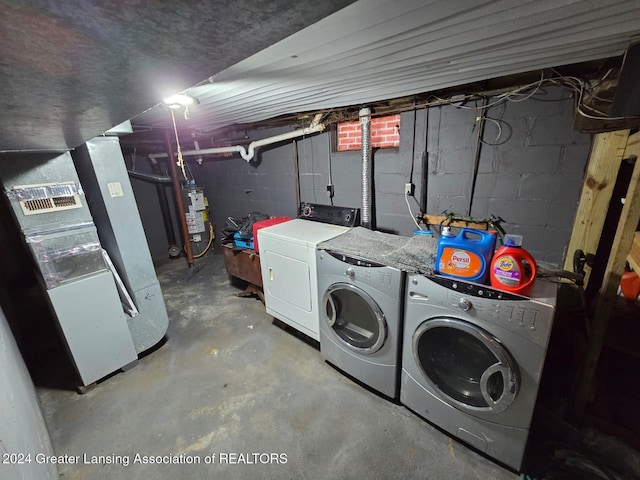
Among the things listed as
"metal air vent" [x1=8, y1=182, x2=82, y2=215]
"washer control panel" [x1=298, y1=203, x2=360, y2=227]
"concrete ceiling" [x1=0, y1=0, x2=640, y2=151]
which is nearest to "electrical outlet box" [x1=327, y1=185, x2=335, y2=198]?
"washer control panel" [x1=298, y1=203, x2=360, y2=227]

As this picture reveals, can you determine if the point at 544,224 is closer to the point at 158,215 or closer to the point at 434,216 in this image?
the point at 434,216

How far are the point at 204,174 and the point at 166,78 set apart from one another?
4171 mm

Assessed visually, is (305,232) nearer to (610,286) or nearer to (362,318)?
(362,318)

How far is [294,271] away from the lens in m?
2.10

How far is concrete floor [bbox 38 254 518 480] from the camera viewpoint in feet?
4.49

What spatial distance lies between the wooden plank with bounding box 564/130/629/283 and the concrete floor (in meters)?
1.44

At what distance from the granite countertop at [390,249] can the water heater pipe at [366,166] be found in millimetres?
362

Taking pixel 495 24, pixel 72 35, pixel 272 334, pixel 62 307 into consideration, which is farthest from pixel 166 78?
pixel 272 334

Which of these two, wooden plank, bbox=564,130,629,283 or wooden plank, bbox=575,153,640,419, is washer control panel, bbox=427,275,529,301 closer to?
wooden plank, bbox=575,153,640,419

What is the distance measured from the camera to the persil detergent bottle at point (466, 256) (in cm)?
123

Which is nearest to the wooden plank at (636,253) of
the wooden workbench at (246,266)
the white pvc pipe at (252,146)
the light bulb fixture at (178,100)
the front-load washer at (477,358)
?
the front-load washer at (477,358)

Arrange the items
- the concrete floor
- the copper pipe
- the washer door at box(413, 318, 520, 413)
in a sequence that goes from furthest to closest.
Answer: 1. the copper pipe
2. the concrete floor
3. the washer door at box(413, 318, 520, 413)

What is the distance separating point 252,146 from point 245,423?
9.49ft

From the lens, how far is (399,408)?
66.4 inches
